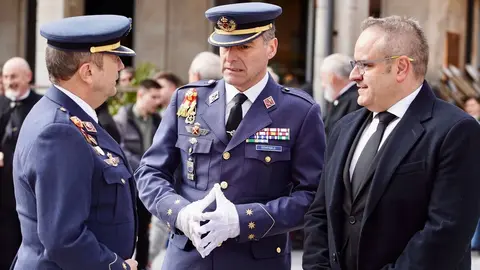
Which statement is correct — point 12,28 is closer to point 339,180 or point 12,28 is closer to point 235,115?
point 235,115

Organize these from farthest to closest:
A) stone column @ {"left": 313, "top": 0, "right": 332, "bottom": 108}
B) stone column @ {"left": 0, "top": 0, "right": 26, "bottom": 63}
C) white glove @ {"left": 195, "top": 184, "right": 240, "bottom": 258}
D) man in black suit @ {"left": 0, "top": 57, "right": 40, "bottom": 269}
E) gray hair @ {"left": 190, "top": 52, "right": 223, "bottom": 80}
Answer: stone column @ {"left": 0, "top": 0, "right": 26, "bottom": 63} → stone column @ {"left": 313, "top": 0, "right": 332, "bottom": 108} → man in black suit @ {"left": 0, "top": 57, "right": 40, "bottom": 269} → gray hair @ {"left": 190, "top": 52, "right": 223, "bottom": 80} → white glove @ {"left": 195, "top": 184, "right": 240, "bottom": 258}

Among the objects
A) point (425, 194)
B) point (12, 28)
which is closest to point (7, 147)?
point (425, 194)

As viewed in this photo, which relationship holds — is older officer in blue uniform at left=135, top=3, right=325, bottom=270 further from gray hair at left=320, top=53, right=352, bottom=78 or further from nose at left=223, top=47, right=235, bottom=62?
gray hair at left=320, top=53, right=352, bottom=78

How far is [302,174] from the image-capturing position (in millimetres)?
4684

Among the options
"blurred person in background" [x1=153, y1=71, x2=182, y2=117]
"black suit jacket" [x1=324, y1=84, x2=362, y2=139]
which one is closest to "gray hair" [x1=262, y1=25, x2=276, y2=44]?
"black suit jacket" [x1=324, y1=84, x2=362, y2=139]

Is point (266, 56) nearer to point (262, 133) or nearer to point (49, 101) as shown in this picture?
point (262, 133)

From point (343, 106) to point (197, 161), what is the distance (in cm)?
334

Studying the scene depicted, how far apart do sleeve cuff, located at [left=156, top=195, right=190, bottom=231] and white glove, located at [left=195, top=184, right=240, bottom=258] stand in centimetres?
21

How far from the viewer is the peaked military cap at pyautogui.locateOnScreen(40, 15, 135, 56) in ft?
13.0

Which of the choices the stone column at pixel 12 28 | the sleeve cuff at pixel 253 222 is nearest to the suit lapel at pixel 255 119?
the sleeve cuff at pixel 253 222

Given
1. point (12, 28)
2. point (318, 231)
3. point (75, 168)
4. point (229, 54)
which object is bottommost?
point (12, 28)

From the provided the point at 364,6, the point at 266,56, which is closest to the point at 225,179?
the point at 266,56

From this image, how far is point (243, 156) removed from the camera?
468 cm

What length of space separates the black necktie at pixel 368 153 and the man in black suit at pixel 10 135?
471 cm
